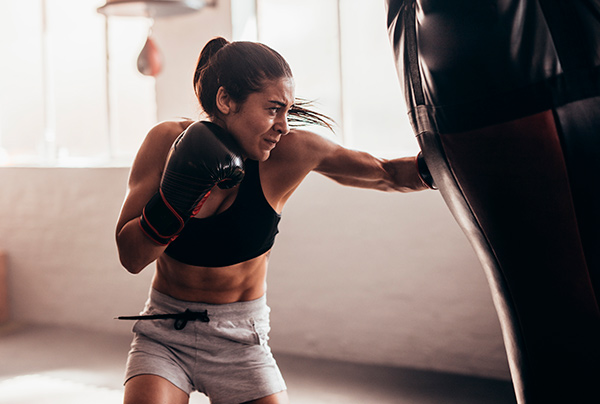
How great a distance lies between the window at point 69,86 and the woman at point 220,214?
8.43ft

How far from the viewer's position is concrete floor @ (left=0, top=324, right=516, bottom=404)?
2.75 meters

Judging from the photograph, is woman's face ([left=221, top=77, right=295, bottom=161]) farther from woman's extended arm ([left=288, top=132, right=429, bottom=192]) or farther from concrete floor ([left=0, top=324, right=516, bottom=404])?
concrete floor ([left=0, top=324, right=516, bottom=404])

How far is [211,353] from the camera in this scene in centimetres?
168

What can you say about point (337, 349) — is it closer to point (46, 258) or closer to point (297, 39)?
point (297, 39)

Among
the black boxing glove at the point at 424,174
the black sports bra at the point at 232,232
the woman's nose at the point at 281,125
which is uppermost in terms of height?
the woman's nose at the point at 281,125

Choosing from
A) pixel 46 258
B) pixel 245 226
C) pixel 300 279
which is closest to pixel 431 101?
pixel 245 226

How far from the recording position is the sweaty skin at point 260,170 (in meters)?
1.49

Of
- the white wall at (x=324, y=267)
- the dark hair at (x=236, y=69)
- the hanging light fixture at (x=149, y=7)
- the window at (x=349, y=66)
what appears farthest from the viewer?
the window at (x=349, y=66)

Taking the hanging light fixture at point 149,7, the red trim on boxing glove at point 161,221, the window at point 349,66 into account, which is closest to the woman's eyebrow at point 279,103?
the red trim on boxing glove at point 161,221

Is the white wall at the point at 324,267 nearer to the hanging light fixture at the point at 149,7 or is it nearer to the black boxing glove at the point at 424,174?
the hanging light fixture at the point at 149,7

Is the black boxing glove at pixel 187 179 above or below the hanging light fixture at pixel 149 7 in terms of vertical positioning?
below

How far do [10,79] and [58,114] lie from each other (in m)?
0.55

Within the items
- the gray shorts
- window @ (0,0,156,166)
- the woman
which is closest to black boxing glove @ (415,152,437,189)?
the woman

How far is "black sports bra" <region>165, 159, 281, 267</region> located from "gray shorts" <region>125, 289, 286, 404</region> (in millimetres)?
143
